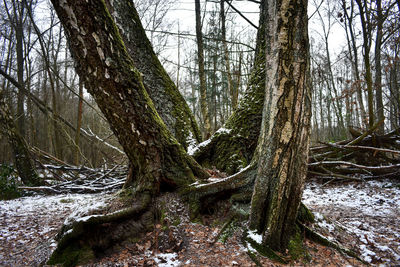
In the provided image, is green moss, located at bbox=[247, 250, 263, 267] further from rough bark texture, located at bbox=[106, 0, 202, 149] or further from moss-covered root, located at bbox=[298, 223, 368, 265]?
rough bark texture, located at bbox=[106, 0, 202, 149]

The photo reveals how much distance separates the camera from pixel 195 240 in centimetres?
229

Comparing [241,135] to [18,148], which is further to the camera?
[18,148]

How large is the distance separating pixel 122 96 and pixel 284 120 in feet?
5.30

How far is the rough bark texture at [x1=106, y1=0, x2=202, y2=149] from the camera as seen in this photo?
12.3 ft

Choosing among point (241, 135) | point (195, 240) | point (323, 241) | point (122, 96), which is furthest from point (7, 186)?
point (323, 241)

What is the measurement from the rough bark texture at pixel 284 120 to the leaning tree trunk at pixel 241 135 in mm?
1231

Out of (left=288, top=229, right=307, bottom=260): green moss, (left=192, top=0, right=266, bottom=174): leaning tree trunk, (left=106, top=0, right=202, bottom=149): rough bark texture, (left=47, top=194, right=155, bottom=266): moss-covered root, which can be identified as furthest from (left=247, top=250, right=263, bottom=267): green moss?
(left=106, top=0, right=202, bottom=149): rough bark texture

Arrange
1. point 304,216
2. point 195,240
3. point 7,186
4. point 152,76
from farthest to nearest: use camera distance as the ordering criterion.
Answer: point 7,186
point 152,76
point 304,216
point 195,240

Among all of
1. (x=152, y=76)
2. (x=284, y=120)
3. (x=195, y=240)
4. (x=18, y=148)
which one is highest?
(x=152, y=76)

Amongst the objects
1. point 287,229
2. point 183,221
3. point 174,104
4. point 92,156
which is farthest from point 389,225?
point 92,156

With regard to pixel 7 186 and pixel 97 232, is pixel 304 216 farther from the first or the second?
pixel 7 186

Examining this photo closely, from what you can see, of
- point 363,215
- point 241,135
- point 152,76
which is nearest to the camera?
point 363,215

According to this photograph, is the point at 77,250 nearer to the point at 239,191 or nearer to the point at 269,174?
the point at 239,191

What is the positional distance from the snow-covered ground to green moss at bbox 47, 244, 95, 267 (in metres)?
2.49
